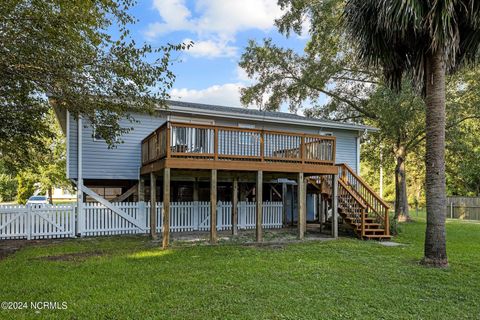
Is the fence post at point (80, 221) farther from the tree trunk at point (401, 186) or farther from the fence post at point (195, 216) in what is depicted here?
the tree trunk at point (401, 186)

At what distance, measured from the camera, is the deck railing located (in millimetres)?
10016

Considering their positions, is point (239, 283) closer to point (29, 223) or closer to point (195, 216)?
point (195, 216)

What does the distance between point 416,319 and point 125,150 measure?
11277mm

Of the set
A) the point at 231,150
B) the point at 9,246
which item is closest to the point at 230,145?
the point at 231,150

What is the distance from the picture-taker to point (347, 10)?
332 inches

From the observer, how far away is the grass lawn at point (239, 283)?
4645mm

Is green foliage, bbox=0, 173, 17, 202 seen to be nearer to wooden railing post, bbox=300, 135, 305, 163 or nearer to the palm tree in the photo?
wooden railing post, bbox=300, 135, 305, 163

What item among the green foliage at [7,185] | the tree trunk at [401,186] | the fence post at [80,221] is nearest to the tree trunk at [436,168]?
the fence post at [80,221]

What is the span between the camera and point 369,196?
43.0ft

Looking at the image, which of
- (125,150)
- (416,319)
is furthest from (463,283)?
(125,150)

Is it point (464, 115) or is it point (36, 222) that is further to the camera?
point (464, 115)

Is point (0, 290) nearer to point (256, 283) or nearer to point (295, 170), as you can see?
point (256, 283)

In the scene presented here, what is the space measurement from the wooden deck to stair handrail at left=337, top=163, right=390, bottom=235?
1.85 meters

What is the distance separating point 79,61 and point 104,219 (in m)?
6.79
